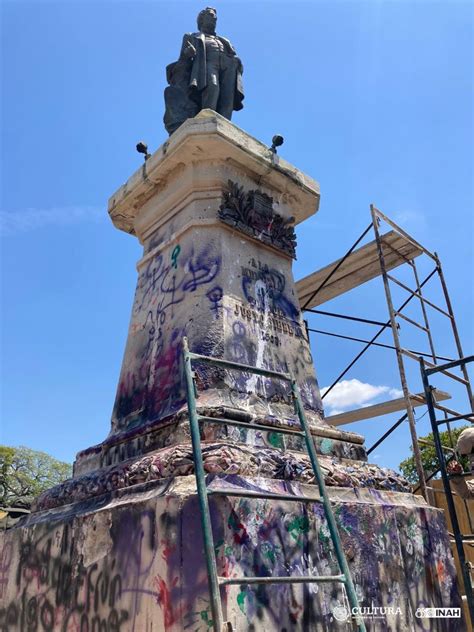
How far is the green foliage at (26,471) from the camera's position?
34531mm

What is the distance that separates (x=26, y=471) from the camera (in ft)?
119

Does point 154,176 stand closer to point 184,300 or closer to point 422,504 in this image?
point 184,300

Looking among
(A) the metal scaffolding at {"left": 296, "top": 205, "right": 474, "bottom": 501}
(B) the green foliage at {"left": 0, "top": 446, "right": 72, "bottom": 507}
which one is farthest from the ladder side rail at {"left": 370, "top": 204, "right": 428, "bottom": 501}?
(B) the green foliage at {"left": 0, "top": 446, "right": 72, "bottom": 507}

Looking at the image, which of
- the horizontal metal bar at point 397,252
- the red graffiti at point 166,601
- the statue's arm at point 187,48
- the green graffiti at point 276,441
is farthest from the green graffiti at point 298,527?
the horizontal metal bar at point 397,252

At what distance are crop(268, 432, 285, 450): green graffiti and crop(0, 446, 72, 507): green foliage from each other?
34.1 meters

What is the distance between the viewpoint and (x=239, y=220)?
170 inches

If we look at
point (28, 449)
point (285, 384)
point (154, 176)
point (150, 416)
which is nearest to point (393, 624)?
point (285, 384)

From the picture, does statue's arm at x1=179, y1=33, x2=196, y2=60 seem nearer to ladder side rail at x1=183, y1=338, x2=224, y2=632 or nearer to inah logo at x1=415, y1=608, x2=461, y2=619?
ladder side rail at x1=183, y1=338, x2=224, y2=632

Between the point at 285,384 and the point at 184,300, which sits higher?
the point at 184,300

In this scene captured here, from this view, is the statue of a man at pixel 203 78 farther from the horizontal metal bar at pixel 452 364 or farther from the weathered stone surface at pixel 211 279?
the horizontal metal bar at pixel 452 364

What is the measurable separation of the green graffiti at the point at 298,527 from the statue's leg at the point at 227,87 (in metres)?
4.15

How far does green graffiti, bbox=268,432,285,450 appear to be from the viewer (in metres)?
3.28

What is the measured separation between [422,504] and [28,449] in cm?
3771

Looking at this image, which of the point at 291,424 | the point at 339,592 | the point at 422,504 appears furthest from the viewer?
the point at 422,504
